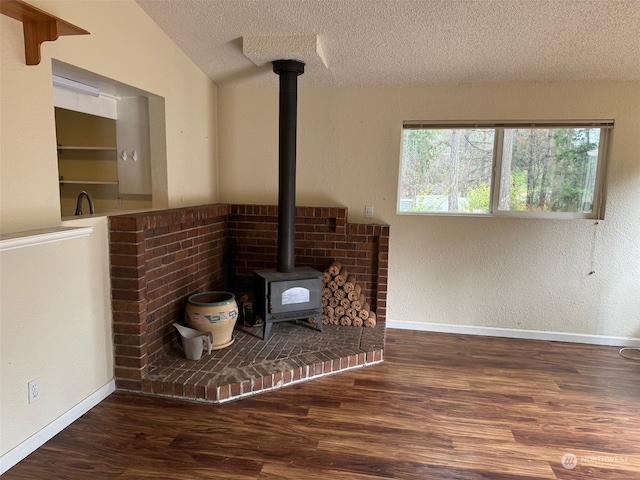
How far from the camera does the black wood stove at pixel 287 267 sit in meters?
3.04

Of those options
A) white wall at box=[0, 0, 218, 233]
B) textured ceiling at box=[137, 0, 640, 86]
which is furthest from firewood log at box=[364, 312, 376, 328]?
textured ceiling at box=[137, 0, 640, 86]

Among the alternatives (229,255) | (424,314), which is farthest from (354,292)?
(229,255)

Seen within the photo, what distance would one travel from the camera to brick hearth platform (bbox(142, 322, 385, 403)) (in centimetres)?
245

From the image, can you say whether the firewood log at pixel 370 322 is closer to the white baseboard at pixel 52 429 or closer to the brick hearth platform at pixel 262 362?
the brick hearth platform at pixel 262 362

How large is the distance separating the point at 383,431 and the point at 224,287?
2.10 metres

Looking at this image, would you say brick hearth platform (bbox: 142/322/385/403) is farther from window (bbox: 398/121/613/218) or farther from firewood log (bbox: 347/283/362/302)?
window (bbox: 398/121/613/218)

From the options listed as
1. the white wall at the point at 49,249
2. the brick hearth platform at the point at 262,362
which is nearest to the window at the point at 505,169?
the brick hearth platform at the point at 262,362

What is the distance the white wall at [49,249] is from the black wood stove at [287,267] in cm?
93

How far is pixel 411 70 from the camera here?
3.21 metres

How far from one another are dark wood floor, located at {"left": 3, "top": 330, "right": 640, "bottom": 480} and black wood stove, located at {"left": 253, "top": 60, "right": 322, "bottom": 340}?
23.9 inches

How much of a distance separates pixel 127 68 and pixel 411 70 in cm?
208

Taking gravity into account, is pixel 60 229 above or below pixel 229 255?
above

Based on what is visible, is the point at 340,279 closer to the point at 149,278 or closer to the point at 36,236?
the point at 149,278

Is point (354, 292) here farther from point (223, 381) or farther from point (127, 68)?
point (127, 68)
